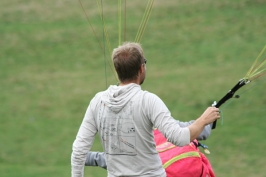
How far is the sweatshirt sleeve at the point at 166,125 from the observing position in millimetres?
4113

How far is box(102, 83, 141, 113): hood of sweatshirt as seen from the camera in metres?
4.29

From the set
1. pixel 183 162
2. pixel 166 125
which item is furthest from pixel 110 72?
pixel 166 125

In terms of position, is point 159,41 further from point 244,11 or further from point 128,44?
point 128,44

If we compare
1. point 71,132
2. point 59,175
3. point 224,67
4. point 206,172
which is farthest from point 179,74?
point 206,172

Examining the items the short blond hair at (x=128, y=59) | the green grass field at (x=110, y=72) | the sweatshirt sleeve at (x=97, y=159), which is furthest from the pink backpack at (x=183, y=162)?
the green grass field at (x=110, y=72)

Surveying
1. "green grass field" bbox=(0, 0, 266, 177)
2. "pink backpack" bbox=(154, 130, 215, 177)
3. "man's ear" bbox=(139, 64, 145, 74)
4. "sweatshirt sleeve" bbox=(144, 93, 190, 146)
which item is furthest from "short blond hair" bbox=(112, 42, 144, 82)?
"green grass field" bbox=(0, 0, 266, 177)

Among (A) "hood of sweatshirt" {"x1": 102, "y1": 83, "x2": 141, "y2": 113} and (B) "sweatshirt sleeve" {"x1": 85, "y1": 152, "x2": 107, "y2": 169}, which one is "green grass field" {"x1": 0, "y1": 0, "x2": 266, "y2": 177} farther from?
(A) "hood of sweatshirt" {"x1": 102, "y1": 83, "x2": 141, "y2": 113}

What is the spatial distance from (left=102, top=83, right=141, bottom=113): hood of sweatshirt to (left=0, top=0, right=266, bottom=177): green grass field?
4.94 meters

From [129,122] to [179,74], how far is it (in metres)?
9.41

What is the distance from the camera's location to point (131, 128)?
428 centimetres

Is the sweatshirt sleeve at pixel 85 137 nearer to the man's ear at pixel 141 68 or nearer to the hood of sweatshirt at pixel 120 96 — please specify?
the hood of sweatshirt at pixel 120 96

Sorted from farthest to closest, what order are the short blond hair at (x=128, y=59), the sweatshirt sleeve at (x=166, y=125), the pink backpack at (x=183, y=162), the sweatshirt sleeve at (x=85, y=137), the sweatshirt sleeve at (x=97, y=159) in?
the sweatshirt sleeve at (x=97, y=159)
the pink backpack at (x=183, y=162)
the sweatshirt sleeve at (x=85, y=137)
the short blond hair at (x=128, y=59)
the sweatshirt sleeve at (x=166, y=125)

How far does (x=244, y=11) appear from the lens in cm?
1680

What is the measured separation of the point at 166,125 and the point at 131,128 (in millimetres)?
276
